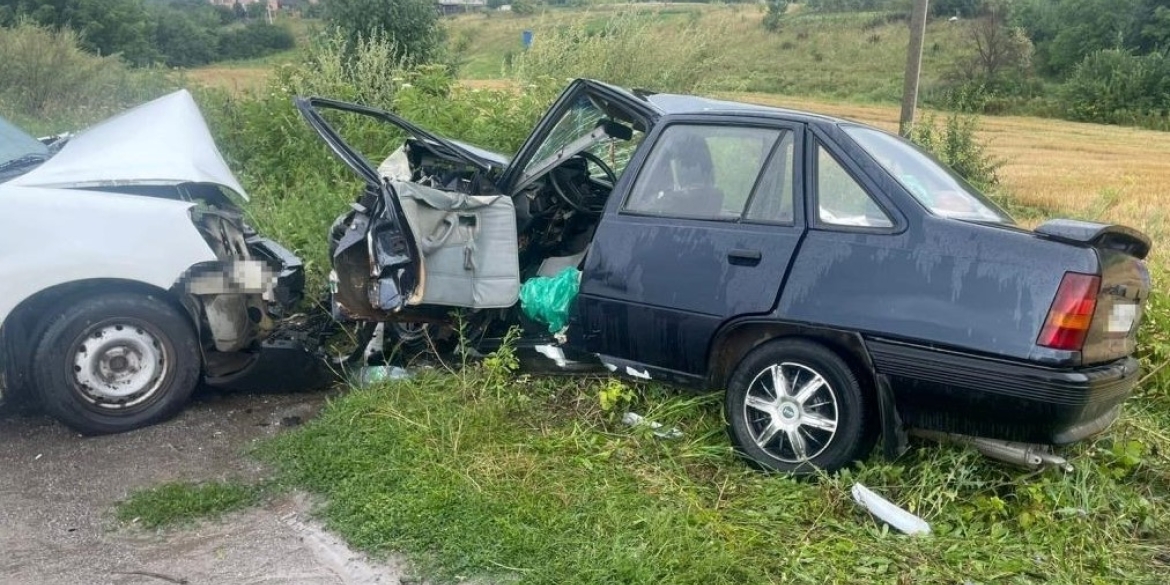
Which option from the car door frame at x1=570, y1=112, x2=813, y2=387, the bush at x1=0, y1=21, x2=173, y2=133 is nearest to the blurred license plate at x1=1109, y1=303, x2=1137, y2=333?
the car door frame at x1=570, y1=112, x2=813, y2=387

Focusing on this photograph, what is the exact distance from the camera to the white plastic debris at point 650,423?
15.5ft

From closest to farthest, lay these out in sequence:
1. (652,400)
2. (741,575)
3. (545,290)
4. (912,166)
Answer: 1. (741,575)
2. (912,166)
3. (652,400)
4. (545,290)

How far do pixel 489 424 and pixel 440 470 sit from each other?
0.50 meters

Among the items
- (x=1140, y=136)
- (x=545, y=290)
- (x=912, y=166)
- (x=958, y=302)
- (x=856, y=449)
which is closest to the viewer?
(x=958, y=302)

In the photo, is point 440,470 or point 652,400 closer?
point 440,470

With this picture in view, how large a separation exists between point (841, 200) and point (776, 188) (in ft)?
1.02

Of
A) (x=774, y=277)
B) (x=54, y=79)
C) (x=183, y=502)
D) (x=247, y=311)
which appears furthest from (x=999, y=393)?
(x=54, y=79)

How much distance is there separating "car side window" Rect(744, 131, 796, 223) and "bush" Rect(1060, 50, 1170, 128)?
3671 centimetres

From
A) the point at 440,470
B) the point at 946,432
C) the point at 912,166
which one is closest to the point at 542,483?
the point at 440,470

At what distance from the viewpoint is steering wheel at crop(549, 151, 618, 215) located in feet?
18.8

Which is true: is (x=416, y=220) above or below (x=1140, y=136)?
above

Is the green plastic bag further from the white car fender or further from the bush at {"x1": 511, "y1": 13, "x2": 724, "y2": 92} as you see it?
the bush at {"x1": 511, "y1": 13, "x2": 724, "y2": 92}

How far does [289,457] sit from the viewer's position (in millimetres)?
4789

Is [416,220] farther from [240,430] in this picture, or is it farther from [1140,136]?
[1140,136]
